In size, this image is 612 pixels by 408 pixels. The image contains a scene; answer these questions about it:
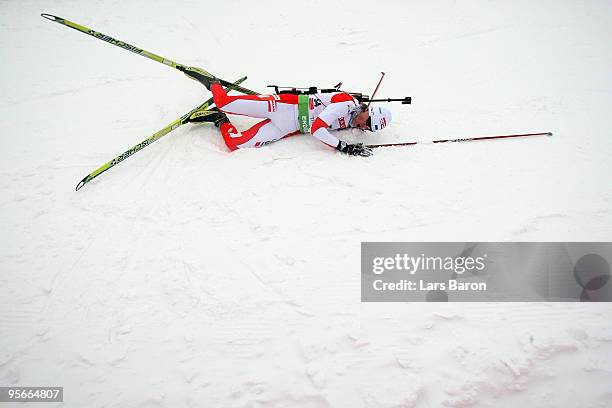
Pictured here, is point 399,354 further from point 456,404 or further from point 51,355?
point 51,355

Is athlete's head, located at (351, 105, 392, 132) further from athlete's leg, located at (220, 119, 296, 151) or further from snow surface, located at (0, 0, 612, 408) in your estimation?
athlete's leg, located at (220, 119, 296, 151)

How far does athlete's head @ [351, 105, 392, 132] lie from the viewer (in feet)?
14.7

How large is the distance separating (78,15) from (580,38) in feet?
31.1

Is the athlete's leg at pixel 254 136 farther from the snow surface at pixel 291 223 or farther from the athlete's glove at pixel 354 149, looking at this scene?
the athlete's glove at pixel 354 149

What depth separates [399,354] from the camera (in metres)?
2.70

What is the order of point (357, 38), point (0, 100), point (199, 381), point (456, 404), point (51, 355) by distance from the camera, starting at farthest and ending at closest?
point (357, 38)
point (0, 100)
point (51, 355)
point (199, 381)
point (456, 404)

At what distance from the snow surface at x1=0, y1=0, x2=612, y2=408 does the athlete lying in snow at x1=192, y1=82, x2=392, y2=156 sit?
21 centimetres

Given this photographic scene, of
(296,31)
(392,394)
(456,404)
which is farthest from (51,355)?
(296,31)

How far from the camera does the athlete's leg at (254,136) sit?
456 centimetres
